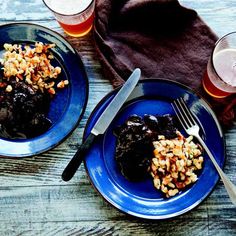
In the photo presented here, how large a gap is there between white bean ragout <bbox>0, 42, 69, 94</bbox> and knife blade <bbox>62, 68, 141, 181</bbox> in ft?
0.54

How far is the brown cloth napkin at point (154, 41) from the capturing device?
1359 millimetres

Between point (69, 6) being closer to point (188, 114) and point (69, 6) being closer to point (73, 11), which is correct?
point (73, 11)

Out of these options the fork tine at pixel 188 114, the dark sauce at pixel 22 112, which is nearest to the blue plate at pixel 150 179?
the fork tine at pixel 188 114

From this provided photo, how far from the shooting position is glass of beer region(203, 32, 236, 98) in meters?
1.27

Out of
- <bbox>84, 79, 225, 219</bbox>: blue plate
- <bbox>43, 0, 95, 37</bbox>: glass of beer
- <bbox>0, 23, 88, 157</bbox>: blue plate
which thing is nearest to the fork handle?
<bbox>84, 79, 225, 219</bbox>: blue plate

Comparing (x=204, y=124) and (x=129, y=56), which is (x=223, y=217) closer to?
(x=204, y=124)

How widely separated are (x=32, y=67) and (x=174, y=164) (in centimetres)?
49

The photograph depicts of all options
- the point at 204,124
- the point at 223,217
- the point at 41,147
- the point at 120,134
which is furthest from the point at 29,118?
the point at 223,217

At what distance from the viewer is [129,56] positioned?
138 centimetres

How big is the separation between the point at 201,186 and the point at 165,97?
0.27 meters

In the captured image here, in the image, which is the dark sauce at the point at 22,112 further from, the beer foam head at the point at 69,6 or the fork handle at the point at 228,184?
the fork handle at the point at 228,184

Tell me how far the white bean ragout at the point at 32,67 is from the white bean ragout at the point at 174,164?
0.34m

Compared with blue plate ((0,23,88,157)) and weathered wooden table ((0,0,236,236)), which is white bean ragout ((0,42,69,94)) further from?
weathered wooden table ((0,0,236,236))

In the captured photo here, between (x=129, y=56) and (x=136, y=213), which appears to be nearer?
(x=136, y=213)
